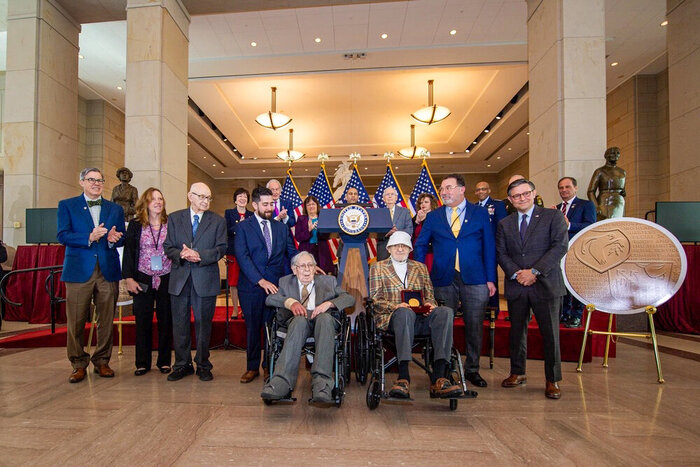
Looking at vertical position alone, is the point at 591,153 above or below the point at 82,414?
above

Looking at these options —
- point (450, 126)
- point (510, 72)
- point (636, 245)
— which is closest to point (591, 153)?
point (636, 245)

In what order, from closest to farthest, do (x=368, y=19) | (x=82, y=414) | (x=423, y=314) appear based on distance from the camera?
(x=82, y=414) → (x=423, y=314) → (x=368, y=19)

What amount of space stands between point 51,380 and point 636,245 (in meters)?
4.79

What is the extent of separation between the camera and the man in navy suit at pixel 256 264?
10.3 ft

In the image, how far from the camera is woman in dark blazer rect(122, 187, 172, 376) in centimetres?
321

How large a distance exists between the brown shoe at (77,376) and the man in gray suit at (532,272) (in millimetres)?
3212

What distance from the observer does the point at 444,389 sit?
2410 mm

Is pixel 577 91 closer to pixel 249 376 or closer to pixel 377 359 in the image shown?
pixel 377 359

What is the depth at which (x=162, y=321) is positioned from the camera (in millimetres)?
3295

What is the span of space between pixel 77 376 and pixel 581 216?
4.83m

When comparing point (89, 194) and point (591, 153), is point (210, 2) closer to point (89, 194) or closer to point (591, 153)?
point (89, 194)

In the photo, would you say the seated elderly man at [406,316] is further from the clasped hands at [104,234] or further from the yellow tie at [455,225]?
the clasped hands at [104,234]

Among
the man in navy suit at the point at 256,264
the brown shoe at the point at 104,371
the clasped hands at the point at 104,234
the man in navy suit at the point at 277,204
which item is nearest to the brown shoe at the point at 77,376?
the brown shoe at the point at 104,371

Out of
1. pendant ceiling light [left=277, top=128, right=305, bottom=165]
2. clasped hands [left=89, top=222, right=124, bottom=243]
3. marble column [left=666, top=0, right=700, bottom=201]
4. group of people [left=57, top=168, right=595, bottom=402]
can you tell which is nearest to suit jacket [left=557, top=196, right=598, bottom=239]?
group of people [left=57, top=168, right=595, bottom=402]
